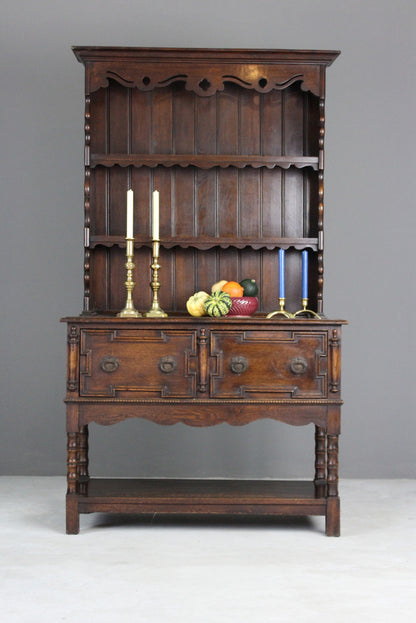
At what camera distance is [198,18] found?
15.1ft

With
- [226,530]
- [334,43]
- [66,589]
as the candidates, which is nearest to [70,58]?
[334,43]

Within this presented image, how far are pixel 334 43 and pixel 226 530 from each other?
9.10 ft

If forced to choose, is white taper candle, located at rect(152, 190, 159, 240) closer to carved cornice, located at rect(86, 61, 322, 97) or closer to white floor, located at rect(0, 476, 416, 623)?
carved cornice, located at rect(86, 61, 322, 97)

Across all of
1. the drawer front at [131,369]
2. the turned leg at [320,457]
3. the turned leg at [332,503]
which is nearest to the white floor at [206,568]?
the turned leg at [332,503]

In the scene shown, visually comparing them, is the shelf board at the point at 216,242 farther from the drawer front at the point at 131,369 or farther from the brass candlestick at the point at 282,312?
the drawer front at the point at 131,369

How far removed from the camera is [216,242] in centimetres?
391

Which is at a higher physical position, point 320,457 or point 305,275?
point 305,275

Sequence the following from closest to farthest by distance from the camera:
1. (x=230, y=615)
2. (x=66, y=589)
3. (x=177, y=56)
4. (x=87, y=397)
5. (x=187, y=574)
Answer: (x=230, y=615) → (x=66, y=589) → (x=187, y=574) → (x=87, y=397) → (x=177, y=56)

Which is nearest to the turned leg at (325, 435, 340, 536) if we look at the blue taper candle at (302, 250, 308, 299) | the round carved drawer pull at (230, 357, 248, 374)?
the round carved drawer pull at (230, 357, 248, 374)

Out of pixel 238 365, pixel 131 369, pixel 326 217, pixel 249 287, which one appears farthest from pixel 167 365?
pixel 326 217

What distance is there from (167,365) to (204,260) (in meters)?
0.88

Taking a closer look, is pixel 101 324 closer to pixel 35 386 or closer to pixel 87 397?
pixel 87 397

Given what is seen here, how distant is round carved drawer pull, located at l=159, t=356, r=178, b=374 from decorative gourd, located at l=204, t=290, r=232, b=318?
29 centimetres

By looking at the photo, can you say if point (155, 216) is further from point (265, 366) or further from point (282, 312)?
point (265, 366)
